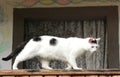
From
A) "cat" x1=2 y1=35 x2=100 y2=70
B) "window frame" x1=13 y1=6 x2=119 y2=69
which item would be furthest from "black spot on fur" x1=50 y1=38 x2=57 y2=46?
"window frame" x1=13 y1=6 x2=119 y2=69

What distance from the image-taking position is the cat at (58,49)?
7.64ft

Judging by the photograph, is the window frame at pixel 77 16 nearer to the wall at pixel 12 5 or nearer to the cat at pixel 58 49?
the wall at pixel 12 5

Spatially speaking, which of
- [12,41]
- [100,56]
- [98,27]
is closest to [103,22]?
[98,27]

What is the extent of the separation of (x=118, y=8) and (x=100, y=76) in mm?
959

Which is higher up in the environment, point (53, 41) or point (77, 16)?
point (77, 16)

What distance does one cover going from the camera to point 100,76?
220 centimetres

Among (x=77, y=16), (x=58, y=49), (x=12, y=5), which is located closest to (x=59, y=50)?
(x=58, y=49)

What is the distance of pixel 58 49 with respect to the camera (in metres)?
2.34

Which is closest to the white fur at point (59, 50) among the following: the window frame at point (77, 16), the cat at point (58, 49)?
the cat at point (58, 49)

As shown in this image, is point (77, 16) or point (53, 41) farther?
point (77, 16)

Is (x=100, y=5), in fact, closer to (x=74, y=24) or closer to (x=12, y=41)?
(x=74, y=24)

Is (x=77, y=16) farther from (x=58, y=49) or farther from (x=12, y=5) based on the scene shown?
(x=58, y=49)

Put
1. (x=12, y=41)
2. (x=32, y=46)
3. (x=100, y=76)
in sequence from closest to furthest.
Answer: (x=100, y=76) < (x=32, y=46) < (x=12, y=41)

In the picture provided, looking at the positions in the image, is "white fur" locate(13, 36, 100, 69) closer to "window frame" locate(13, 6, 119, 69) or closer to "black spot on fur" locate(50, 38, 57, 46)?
"black spot on fur" locate(50, 38, 57, 46)
